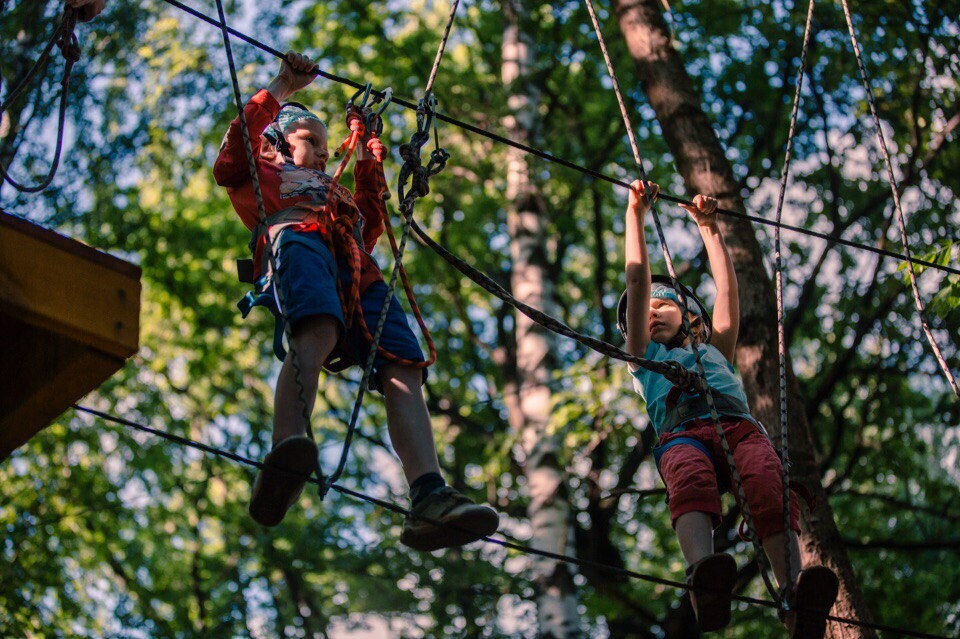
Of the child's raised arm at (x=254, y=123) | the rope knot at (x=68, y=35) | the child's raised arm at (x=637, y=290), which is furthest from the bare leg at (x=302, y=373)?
the rope knot at (x=68, y=35)

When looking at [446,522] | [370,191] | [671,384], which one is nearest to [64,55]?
[370,191]

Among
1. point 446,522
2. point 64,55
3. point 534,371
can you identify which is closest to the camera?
point 446,522

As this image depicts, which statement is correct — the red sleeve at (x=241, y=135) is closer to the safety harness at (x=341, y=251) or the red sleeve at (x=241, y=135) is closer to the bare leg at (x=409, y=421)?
the safety harness at (x=341, y=251)

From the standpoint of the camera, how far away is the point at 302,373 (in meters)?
3.30

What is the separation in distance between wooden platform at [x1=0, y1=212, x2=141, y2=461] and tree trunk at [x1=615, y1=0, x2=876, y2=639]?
3.08 metres

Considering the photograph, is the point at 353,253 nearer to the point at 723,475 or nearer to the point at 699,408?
the point at 699,408

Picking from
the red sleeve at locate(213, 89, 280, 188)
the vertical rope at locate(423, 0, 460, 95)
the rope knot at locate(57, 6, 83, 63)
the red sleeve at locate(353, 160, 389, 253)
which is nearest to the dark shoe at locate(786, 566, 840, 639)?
the red sleeve at locate(353, 160, 389, 253)

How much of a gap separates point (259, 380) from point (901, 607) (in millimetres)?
5958

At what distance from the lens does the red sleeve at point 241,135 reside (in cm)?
372

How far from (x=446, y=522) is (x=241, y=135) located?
4.60ft

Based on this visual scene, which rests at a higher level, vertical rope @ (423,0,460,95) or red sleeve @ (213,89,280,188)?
vertical rope @ (423,0,460,95)

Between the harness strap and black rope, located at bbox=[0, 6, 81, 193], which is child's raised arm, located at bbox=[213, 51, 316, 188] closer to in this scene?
black rope, located at bbox=[0, 6, 81, 193]

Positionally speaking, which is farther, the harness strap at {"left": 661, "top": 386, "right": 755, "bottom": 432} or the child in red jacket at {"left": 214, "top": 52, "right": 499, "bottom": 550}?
the harness strap at {"left": 661, "top": 386, "right": 755, "bottom": 432}

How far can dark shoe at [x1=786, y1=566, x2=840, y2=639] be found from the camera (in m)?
3.34
